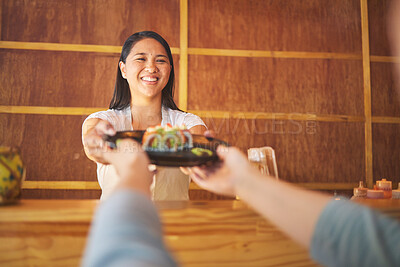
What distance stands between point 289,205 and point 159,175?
3.88ft

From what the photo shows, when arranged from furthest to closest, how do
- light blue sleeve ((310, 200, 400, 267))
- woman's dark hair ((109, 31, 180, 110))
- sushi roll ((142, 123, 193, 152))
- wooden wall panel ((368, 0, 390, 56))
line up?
wooden wall panel ((368, 0, 390, 56)) < woman's dark hair ((109, 31, 180, 110)) < sushi roll ((142, 123, 193, 152)) < light blue sleeve ((310, 200, 400, 267))

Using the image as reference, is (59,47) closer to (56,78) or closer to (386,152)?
(56,78)

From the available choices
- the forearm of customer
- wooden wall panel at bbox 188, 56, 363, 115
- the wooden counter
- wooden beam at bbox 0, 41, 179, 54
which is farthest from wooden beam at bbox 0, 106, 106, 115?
the forearm of customer

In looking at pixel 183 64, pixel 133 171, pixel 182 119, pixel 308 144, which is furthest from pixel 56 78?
pixel 133 171

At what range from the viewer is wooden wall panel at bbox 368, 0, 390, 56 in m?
3.13

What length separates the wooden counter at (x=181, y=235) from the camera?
790mm

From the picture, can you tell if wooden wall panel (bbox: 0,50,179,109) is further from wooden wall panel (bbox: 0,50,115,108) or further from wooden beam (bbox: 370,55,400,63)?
wooden beam (bbox: 370,55,400,63)

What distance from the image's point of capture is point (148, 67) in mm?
1703

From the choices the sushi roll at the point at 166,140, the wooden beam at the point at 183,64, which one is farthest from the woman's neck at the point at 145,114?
the wooden beam at the point at 183,64

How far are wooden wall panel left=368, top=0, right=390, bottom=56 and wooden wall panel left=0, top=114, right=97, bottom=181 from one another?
293 cm

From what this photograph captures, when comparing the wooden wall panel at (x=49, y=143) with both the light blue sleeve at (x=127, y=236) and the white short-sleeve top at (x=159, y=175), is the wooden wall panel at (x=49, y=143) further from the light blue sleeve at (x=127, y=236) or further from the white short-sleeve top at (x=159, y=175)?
the light blue sleeve at (x=127, y=236)

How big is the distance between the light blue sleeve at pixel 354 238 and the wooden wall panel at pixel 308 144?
2488 millimetres

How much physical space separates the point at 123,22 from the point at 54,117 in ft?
3.51

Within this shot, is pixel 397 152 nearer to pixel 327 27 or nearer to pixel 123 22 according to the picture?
pixel 327 27
